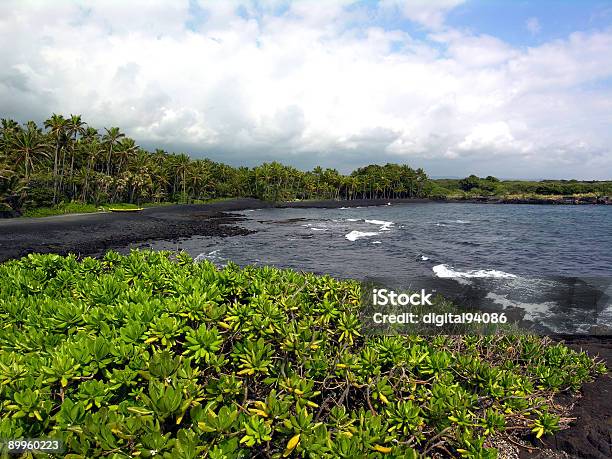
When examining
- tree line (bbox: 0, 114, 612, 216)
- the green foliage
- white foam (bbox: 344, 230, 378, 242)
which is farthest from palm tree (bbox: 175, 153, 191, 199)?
the green foliage

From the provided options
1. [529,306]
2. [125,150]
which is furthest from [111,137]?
[529,306]

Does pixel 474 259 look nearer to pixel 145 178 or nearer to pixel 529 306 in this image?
pixel 529 306

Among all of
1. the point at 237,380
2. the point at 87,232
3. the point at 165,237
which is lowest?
the point at 165,237

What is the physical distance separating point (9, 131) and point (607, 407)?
67.6 meters

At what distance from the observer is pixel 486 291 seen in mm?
17078

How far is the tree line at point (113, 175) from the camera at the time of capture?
4678 centimetres

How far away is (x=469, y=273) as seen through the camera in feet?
70.0

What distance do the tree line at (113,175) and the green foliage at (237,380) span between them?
4867 cm

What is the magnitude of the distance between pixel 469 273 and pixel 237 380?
21.0 m

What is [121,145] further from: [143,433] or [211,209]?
[143,433]

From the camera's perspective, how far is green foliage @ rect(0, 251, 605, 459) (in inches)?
93.6

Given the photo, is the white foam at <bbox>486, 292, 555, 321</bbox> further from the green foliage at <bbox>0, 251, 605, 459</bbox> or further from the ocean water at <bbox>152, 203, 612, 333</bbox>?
the green foliage at <bbox>0, 251, 605, 459</bbox>

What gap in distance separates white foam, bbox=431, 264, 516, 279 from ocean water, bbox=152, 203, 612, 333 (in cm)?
6

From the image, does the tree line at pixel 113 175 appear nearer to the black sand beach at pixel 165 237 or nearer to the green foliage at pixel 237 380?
the black sand beach at pixel 165 237
